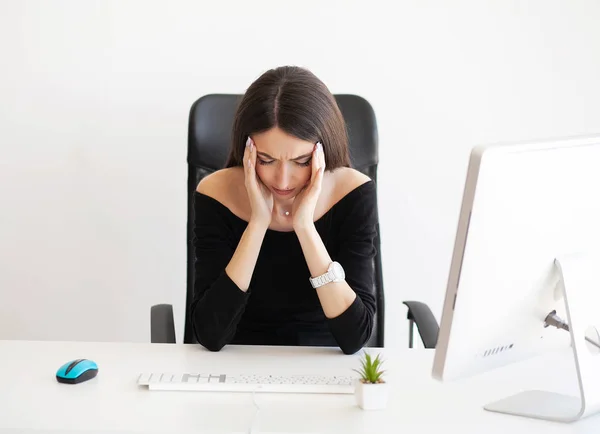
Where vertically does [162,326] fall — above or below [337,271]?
below

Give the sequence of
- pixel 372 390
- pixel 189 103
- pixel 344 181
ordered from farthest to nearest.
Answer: pixel 189 103
pixel 344 181
pixel 372 390

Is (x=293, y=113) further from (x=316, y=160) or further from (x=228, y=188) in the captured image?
(x=228, y=188)

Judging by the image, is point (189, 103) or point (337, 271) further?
point (189, 103)

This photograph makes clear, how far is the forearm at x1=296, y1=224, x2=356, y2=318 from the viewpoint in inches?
68.7

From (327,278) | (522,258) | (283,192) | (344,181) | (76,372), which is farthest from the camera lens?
(344,181)

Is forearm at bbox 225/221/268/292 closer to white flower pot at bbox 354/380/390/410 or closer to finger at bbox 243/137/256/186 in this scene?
finger at bbox 243/137/256/186

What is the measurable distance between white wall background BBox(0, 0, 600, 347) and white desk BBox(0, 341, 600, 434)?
1080 millimetres

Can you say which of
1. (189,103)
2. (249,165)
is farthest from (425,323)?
(189,103)

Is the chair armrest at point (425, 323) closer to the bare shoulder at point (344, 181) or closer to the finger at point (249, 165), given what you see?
the bare shoulder at point (344, 181)

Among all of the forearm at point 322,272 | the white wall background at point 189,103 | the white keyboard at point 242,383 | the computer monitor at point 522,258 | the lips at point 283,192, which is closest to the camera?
the computer monitor at point 522,258

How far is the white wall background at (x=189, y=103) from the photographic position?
2.65 m

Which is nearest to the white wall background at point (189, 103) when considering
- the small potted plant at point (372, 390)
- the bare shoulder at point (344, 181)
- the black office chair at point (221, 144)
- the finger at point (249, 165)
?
the black office chair at point (221, 144)

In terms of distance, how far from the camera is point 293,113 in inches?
70.4

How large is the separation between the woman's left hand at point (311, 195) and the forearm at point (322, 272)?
0.02 m
